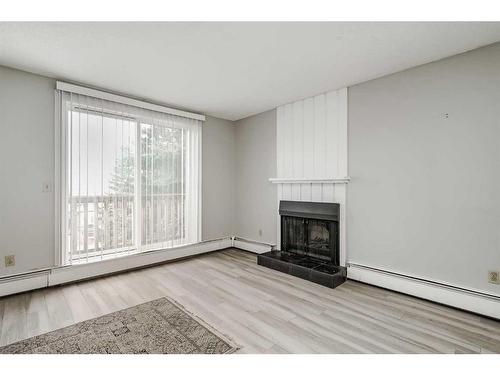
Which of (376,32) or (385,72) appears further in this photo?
(385,72)

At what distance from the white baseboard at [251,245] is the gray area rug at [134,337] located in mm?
2157

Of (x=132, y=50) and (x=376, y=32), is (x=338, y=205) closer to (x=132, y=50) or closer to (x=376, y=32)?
(x=376, y=32)

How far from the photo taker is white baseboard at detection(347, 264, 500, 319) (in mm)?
2207

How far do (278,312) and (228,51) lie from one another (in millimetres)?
2554

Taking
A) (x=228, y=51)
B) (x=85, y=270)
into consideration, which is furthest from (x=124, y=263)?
(x=228, y=51)

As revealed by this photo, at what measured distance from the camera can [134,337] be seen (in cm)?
189

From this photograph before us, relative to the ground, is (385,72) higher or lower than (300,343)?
higher

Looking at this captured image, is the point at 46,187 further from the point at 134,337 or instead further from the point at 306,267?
the point at 306,267

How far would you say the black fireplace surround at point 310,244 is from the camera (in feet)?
10.1

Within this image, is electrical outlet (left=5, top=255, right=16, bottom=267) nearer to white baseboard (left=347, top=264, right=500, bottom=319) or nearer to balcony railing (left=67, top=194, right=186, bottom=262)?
balcony railing (left=67, top=194, right=186, bottom=262)

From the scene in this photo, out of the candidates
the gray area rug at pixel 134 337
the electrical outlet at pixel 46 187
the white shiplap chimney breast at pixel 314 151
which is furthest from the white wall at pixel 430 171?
the electrical outlet at pixel 46 187
